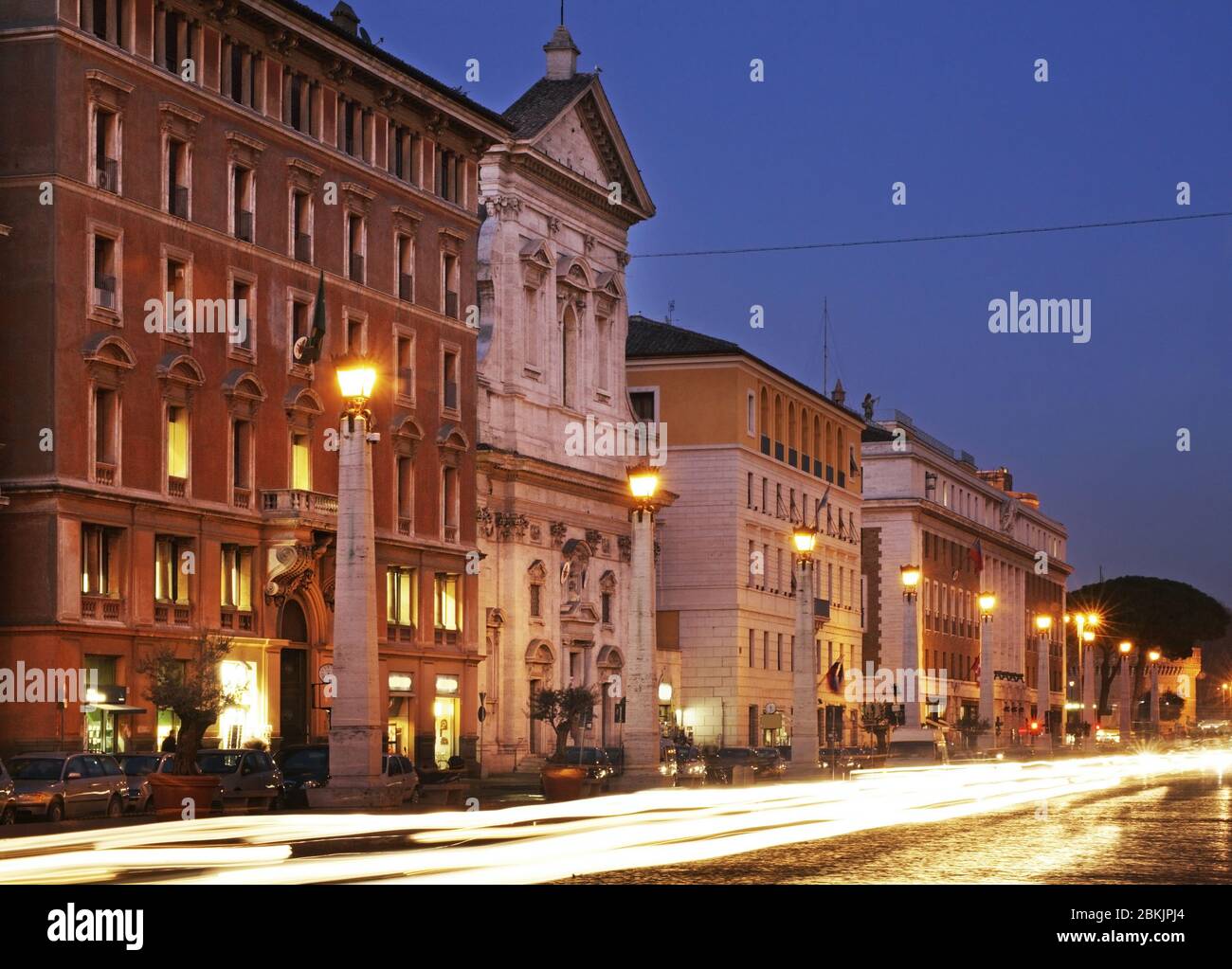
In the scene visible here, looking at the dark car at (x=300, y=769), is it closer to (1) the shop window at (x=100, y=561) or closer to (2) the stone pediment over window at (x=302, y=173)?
(1) the shop window at (x=100, y=561)

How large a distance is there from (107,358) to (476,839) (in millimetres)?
28090

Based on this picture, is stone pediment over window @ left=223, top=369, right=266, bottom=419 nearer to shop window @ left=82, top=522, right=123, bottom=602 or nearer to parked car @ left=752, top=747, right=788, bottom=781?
shop window @ left=82, top=522, right=123, bottom=602

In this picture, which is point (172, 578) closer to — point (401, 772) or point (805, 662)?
point (401, 772)

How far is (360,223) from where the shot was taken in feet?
231

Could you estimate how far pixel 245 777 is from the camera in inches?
1863

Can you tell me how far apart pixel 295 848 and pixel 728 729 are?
76.1 meters

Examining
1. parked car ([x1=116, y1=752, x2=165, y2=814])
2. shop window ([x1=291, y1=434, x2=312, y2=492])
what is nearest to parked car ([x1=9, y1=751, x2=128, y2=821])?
parked car ([x1=116, y1=752, x2=165, y2=814])

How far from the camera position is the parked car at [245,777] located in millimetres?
46469

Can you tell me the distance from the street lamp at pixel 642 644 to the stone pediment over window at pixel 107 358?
572 inches

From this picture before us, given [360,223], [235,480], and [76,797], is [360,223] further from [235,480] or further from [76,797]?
[76,797]

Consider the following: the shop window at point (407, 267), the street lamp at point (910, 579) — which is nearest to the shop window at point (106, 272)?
the shop window at point (407, 267)
